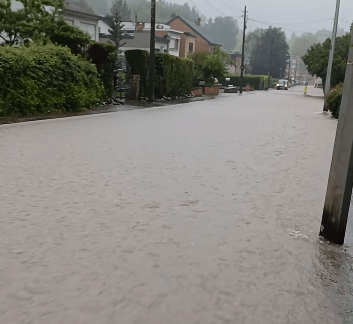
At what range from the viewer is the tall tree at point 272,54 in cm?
9538

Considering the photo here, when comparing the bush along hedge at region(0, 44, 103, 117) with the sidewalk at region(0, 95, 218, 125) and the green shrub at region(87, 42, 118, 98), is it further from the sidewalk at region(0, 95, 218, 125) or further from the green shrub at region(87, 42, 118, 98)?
the green shrub at region(87, 42, 118, 98)

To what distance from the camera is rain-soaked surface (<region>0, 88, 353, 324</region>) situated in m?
3.18

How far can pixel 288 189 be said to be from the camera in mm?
6566

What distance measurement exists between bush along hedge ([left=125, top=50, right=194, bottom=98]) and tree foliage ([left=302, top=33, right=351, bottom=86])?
18.6 metres

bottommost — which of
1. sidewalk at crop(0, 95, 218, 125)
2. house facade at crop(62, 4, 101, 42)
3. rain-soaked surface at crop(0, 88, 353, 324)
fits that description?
sidewalk at crop(0, 95, 218, 125)

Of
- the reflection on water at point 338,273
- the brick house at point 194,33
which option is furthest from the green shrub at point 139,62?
the brick house at point 194,33

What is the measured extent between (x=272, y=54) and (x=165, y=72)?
75077mm

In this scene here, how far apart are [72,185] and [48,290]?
3076 millimetres

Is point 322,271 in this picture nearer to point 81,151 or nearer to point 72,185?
point 72,185

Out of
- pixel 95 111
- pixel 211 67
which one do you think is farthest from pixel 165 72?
pixel 211 67

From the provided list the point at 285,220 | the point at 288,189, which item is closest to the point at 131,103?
the point at 288,189

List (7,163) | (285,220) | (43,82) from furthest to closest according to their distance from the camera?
1. (43,82)
2. (7,163)
3. (285,220)

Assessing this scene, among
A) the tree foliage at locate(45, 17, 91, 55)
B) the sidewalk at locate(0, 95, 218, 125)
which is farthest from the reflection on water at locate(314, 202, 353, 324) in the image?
the tree foliage at locate(45, 17, 91, 55)

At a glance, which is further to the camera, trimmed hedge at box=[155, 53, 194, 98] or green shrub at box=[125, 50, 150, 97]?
trimmed hedge at box=[155, 53, 194, 98]
